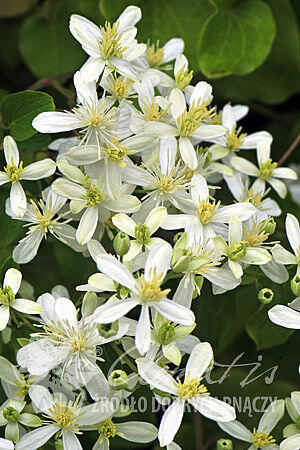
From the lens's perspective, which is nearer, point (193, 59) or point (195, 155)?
point (195, 155)

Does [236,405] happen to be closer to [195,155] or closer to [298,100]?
[195,155]

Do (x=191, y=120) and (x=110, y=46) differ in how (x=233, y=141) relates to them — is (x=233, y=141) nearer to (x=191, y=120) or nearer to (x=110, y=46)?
(x=191, y=120)

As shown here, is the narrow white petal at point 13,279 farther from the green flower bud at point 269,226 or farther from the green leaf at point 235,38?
the green leaf at point 235,38

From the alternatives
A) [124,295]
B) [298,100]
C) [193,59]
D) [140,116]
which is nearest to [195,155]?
[140,116]

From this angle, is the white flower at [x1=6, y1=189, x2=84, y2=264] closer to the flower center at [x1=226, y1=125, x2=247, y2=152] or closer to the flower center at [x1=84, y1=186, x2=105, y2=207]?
the flower center at [x1=84, y1=186, x2=105, y2=207]

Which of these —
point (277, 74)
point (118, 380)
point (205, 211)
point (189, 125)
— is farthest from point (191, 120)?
point (277, 74)

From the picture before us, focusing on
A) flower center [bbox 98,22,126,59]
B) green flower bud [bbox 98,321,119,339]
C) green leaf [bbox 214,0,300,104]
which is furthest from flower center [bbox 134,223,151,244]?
green leaf [bbox 214,0,300,104]
